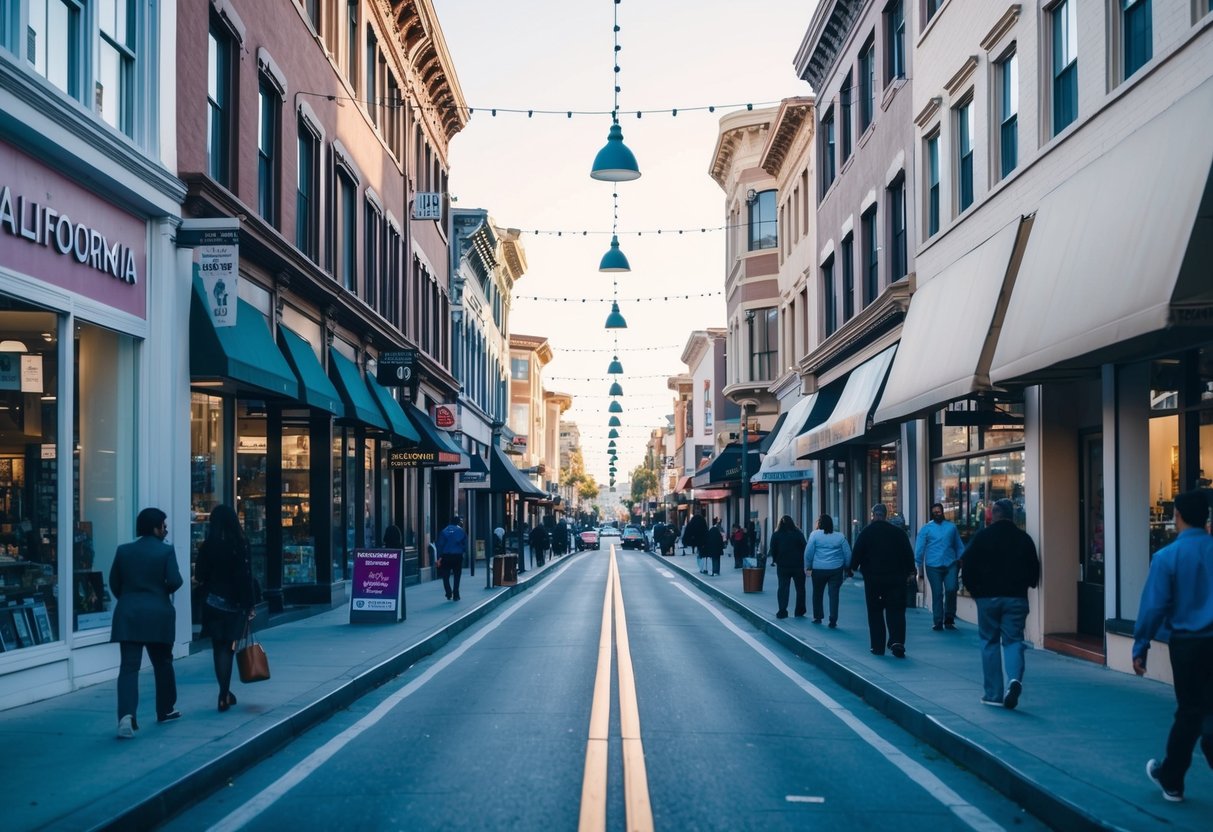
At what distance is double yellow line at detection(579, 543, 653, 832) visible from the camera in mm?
7719

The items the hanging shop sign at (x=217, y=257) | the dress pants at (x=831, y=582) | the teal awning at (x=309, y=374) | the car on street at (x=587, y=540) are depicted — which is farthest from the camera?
the car on street at (x=587, y=540)

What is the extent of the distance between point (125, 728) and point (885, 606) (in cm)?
935

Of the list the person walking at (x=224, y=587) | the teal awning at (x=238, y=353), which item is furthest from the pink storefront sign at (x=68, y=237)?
the person walking at (x=224, y=587)

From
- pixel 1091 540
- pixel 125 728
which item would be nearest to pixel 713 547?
pixel 1091 540

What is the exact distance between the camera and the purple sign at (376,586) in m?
20.0

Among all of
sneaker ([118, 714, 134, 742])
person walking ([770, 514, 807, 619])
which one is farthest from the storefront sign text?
person walking ([770, 514, 807, 619])

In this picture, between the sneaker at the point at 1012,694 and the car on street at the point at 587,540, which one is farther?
the car on street at the point at 587,540

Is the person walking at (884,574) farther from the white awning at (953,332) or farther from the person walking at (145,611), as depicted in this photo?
the person walking at (145,611)

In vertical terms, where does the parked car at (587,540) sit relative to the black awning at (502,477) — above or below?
below

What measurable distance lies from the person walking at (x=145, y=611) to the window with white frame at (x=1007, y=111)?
1341cm

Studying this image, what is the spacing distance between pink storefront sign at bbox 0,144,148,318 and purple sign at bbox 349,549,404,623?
652cm

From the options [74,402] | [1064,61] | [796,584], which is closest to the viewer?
[74,402]

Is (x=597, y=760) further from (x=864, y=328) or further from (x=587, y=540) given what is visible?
(x=587, y=540)

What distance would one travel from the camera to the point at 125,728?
9680mm
